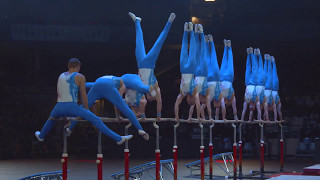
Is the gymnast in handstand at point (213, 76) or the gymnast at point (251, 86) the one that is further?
the gymnast at point (251, 86)

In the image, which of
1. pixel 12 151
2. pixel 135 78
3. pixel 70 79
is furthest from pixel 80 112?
pixel 12 151

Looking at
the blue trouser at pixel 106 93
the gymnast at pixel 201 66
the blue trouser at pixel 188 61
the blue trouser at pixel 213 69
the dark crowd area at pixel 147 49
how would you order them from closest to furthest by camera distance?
the blue trouser at pixel 106 93
the blue trouser at pixel 188 61
the gymnast at pixel 201 66
the blue trouser at pixel 213 69
the dark crowd area at pixel 147 49

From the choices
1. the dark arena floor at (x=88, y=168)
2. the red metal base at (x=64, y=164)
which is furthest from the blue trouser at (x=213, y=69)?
the red metal base at (x=64, y=164)

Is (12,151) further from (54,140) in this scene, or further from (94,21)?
(94,21)

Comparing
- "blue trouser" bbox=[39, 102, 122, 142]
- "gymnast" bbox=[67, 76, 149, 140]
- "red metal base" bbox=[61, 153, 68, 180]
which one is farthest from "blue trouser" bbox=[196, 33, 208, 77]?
"red metal base" bbox=[61, 153, 68, 180]

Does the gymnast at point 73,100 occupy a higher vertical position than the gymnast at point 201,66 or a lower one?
lower

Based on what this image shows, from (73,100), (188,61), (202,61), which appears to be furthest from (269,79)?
(73,100)

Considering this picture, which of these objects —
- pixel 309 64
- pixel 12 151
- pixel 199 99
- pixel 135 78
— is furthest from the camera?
pixel 309 64

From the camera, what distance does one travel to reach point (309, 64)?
1068 inches

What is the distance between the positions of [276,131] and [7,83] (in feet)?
39.6

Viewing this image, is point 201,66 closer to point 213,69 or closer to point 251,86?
point 213,69

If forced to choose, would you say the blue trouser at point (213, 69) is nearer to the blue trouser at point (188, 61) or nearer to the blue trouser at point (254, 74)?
the blue trouser at point (188, 61)

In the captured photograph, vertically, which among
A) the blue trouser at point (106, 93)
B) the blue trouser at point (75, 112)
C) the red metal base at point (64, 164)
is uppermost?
the blue trouser at point (106, 93)

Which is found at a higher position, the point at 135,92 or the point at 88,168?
the point at 135,92
